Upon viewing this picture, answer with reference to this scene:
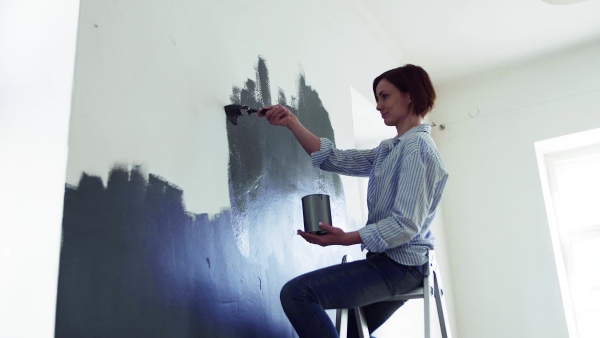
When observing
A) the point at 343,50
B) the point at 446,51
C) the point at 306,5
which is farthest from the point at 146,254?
the point at 446,51

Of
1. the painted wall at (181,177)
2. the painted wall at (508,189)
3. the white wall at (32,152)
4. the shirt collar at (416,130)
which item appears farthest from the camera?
the painted wall at (508,189)

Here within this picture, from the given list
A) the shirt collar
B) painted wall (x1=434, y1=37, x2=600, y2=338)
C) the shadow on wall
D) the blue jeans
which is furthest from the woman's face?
painted wall (x1=434, y1=37, x2=600, y2=338)

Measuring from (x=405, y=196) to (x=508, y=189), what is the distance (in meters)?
2.63

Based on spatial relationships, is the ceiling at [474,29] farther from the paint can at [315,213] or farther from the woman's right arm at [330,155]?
the paint can at [315,213]

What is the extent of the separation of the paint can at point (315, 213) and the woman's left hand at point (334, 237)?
3cm

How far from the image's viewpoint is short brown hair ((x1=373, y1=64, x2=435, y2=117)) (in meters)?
1.67

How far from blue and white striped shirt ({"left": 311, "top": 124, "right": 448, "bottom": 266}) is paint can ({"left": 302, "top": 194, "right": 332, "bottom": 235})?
121mm

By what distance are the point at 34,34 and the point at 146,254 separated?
1.75 ft

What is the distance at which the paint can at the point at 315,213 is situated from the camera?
1.41 meters

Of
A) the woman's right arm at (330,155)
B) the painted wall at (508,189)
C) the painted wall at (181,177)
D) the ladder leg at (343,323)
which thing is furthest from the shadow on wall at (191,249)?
the painted wall at (508,189)

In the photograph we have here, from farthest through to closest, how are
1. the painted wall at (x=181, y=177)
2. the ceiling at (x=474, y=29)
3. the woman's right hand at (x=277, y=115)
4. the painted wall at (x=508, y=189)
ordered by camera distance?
1. the painted wall at (x=508, y=189)
2. the ceiling at (x=474, y=29)
3. the woman's right hand at (x=277, y=115)
4. the painted wall at (x=181, y=177)

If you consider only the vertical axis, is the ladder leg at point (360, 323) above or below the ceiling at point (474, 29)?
below

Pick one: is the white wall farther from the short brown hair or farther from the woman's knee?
the short brown hair

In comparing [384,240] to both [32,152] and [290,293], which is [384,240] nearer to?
[290,293]
